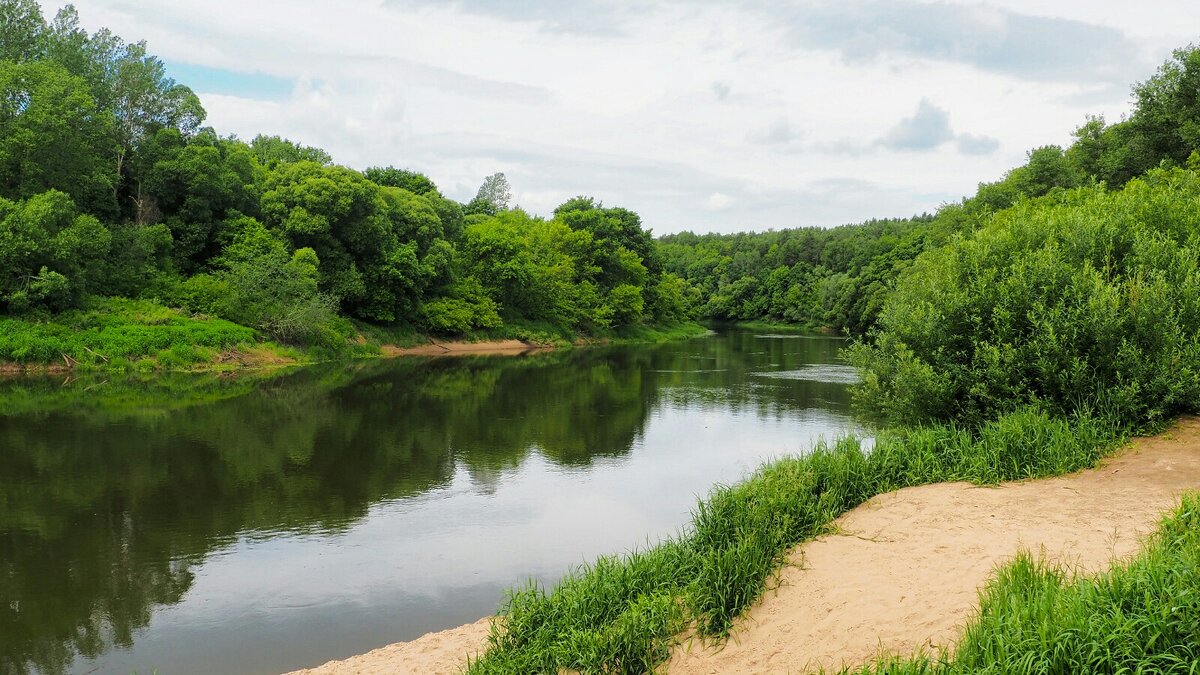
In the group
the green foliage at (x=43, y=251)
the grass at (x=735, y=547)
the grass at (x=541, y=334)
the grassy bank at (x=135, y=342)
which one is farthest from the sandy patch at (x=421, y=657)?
the grass at (x=541, y=334)

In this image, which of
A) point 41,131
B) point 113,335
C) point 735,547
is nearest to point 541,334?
point 113,335

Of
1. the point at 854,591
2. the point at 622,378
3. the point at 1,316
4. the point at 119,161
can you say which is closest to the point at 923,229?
the point at 622,378

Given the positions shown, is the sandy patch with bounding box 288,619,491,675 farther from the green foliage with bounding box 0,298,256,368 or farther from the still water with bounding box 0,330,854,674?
the green foliage with bounding box 0,298,256,368

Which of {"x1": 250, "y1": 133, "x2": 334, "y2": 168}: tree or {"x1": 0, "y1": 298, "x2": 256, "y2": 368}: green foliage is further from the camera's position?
{"x1": 250, "y1": 133, "x2": 334, "y2": 168}: tree

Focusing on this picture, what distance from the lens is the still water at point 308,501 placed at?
9602 millimetres

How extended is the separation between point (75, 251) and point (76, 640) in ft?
101

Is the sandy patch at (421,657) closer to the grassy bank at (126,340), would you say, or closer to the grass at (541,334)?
the grassy bank at (126,340)

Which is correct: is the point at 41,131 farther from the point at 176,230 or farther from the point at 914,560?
the point at 914,560

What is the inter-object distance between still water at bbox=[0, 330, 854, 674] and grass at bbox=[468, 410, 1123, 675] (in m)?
1.75

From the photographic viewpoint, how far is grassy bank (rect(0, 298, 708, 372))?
3244 centimetres

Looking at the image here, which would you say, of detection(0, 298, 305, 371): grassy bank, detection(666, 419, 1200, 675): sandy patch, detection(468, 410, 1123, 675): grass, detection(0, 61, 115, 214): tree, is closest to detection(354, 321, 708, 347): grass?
detection(0, 298, 305, 371): grassy bank

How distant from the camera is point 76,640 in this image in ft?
29.6

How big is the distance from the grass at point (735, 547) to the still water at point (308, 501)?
5.74 ft

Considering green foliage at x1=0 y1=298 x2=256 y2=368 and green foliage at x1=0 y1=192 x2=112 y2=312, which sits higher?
green foliage at x1=0 y1=192 x2=112 y2=312
